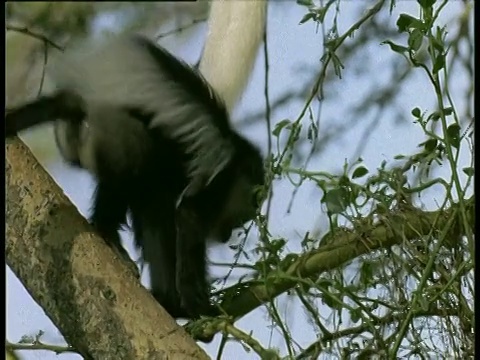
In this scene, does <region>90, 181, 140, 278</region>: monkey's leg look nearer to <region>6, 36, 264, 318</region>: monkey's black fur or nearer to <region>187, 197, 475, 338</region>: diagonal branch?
<region>6, 36, 264, 318</region>: monkey's black fur

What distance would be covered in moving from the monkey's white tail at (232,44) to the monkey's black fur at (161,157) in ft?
0.23

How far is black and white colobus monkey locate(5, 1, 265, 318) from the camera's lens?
0.97 m

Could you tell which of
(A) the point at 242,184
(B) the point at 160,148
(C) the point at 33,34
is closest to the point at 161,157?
(B) the point at 160,148

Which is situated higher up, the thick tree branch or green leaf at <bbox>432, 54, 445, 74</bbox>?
green leaf at <bbox>432, 54, 445, 74</bbox>

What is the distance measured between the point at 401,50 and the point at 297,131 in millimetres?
154

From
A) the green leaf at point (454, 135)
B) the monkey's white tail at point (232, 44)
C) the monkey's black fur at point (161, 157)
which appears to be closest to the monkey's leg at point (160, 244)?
the monkey's black fur at point (161, 157)

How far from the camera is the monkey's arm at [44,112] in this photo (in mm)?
930

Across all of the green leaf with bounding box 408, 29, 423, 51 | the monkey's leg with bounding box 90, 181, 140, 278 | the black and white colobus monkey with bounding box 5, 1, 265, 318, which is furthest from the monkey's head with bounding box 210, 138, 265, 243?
the green leaf with bounding box 408, 29, 423, 51

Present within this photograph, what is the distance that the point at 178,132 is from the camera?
3.40 ft

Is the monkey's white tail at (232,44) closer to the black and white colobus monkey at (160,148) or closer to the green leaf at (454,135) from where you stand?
the black and white colobus monkey at (160,148)

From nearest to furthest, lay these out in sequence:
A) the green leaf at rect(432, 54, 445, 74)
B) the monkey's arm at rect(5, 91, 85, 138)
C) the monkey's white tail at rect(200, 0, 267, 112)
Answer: the green leaf at rect(432, 54, 445, 74), the monkey's arm at rect(5, 91, 85, 138), the monkey's white tail at rect(200, 0, 267, 112)

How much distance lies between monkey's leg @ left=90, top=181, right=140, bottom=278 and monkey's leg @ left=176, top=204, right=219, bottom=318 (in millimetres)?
91

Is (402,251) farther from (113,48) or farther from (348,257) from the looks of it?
(113,48)

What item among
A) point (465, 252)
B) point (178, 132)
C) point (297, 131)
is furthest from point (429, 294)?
point (178, 132)
